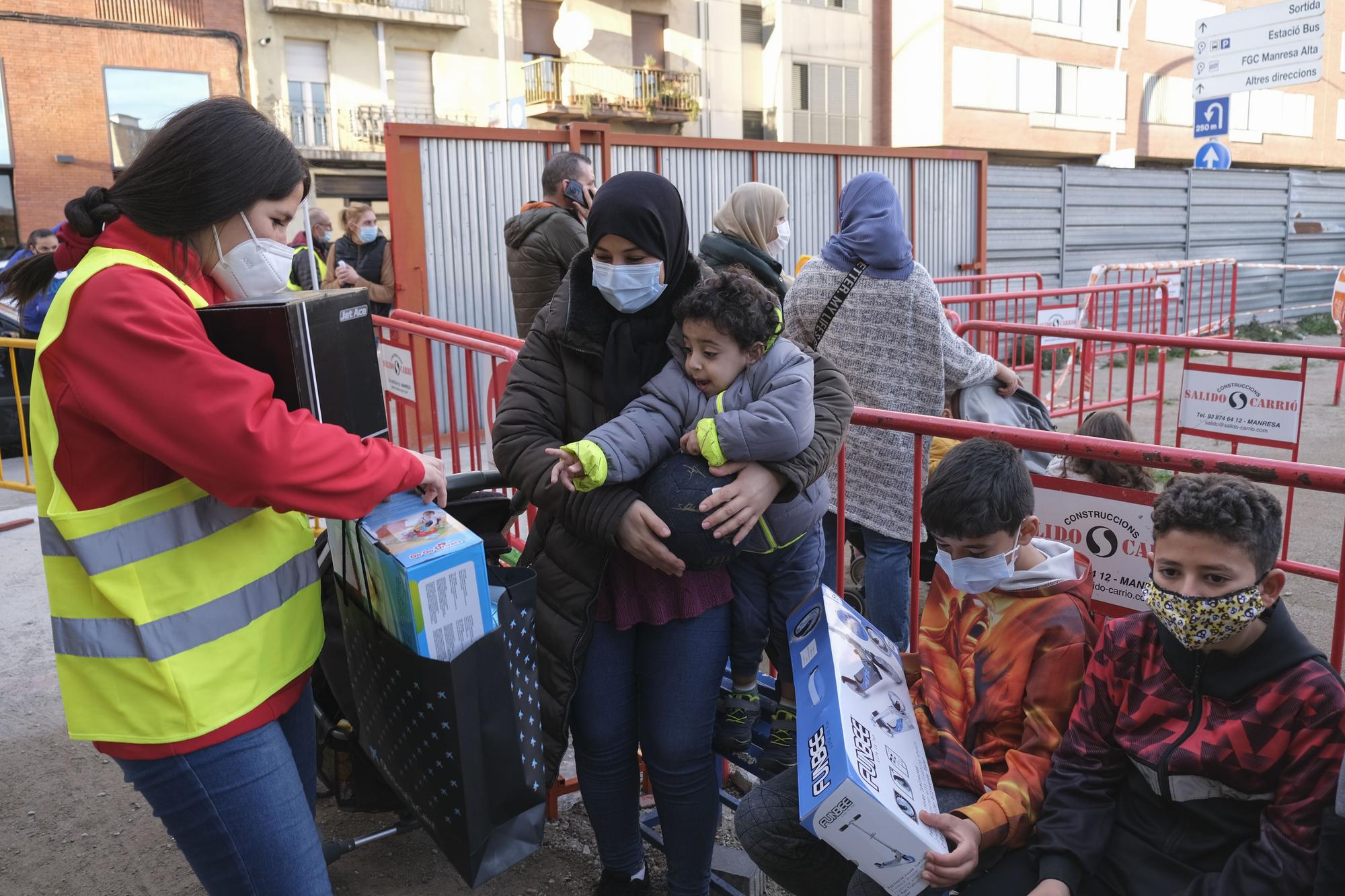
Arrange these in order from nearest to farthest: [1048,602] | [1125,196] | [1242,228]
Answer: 1. [1048,602]
2. [1125,196]
3. [1242,228]

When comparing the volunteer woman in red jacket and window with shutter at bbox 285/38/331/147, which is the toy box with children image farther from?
window with shutter at bbox 285/38/331/147

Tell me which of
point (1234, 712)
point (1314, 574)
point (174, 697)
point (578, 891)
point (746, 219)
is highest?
point (746, 219)

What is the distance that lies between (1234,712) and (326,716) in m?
2.19

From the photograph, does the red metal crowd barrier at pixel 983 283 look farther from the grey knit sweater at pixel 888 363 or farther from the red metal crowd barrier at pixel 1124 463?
the red metal crowd barrier at pixel 1124 463

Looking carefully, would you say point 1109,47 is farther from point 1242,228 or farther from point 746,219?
point 746,219

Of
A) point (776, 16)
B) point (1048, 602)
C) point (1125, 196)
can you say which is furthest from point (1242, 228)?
point (1048, 602)

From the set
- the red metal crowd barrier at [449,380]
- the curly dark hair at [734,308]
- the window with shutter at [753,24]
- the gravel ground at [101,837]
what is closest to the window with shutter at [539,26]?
the window with shutter at [753,24]

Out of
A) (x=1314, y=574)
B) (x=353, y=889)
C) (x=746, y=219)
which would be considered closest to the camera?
(x=353, y=889)

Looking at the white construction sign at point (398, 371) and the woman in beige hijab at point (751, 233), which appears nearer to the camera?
the woman in beige hijab at point (751, 233)

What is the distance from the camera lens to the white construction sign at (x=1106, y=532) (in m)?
2.29

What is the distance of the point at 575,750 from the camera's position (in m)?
2.57

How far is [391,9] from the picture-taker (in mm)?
28953

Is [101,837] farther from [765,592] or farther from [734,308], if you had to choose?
[734,308]

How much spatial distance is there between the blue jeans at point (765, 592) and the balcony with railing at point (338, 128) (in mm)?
→ 27663
